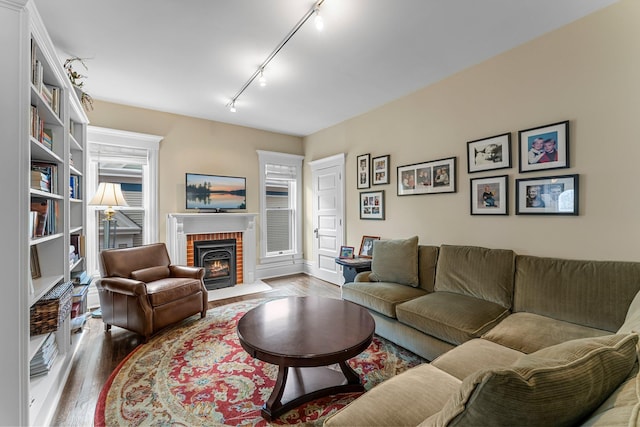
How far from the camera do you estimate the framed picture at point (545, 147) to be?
2.32 meters

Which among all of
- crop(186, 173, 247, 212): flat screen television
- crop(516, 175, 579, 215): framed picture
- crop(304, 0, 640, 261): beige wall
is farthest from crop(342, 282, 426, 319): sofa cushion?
crop(186, 173, 247, 212): flat screen television

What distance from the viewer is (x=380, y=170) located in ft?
13.2

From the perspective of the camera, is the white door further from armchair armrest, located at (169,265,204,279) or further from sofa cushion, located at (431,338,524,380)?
sofa cushion, located at (431,338,524,380)

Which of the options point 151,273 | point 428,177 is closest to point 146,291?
point 151,273

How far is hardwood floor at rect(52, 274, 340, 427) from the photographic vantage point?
1.75 metres

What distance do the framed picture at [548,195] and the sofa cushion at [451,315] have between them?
946mm

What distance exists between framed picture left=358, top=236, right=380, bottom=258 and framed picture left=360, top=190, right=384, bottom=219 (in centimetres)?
32

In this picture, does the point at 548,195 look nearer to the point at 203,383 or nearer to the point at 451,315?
the point at 451,315

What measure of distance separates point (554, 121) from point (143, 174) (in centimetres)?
504

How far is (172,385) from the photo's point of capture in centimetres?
204

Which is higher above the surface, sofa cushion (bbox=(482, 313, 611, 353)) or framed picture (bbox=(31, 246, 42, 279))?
framed picture (bbox=(31, 246, 42, 279))

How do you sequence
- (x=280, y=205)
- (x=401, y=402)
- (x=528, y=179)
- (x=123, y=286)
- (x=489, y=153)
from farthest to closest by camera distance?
(x=280, y=205)
(x=489, y=153)
(x=123, y=286)
(x=528, y=179)
(x=401, y=402)

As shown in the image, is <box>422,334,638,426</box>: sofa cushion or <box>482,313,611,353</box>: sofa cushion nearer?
<box>422,334,638,426</box>: sofa cushion

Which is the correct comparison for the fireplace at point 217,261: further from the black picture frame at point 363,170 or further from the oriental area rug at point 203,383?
the black picture frame at point 363,170
